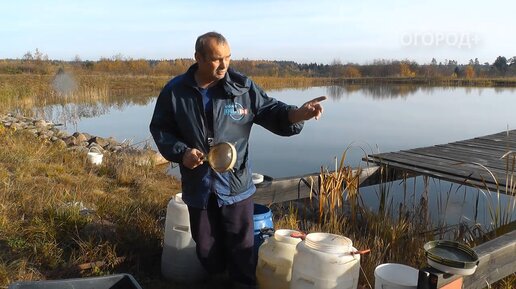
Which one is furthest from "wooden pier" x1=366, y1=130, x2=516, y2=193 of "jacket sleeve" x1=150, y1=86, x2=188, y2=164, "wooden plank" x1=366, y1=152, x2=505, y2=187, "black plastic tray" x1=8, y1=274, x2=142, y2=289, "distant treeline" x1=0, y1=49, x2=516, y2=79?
"distant treeline" x1=0, y1=49, x2=516, y2=79

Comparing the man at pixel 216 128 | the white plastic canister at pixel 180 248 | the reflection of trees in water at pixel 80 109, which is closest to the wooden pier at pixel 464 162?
the man at pixel 216 128

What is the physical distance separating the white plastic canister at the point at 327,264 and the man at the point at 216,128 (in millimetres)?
478

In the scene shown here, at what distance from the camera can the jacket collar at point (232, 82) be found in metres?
2.71

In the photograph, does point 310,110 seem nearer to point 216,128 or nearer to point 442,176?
point 216,128

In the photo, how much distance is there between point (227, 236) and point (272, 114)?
794mm

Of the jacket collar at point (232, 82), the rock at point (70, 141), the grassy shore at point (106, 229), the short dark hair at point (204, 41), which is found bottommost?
the rock at point (70, 141)

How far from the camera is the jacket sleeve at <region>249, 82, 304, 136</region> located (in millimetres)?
2830

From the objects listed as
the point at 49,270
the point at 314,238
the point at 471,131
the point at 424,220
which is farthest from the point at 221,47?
the point at 471,131

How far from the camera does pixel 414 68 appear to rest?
199ft

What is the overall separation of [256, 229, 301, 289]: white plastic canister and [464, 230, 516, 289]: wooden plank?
0.98 meters

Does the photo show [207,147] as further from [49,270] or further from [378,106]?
[378,106]

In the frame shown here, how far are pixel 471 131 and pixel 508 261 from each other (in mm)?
12643

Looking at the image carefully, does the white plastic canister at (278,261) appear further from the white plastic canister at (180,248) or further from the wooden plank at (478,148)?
the wooden plank at (478,148)

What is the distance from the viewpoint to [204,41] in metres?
2.61
